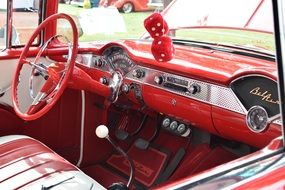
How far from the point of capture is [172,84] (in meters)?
2.21

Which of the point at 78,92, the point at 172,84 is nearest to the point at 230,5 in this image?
the point at 172,84

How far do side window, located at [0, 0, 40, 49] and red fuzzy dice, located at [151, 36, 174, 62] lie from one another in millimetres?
954

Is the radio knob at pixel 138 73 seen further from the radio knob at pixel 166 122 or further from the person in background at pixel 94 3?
the person in background at pixel 94 3

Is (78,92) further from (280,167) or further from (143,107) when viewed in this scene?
(280,167)

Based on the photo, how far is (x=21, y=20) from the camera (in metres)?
2.68

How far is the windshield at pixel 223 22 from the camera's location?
230 centimetres

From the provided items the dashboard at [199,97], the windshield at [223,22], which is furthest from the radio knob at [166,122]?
the windshield at [223,22]

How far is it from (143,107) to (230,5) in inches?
28.2

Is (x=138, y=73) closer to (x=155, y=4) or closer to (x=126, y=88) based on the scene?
(x=126, y=88)

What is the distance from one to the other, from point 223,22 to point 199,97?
0.58 meters

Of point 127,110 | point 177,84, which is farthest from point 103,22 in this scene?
point 177,84

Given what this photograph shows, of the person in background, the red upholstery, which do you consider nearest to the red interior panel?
the red upholstery

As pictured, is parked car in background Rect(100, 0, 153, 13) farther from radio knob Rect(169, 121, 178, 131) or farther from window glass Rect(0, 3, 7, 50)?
radio knob Rect(169, 121, 178, 131)

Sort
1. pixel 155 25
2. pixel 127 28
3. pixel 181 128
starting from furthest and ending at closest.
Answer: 1. pixel 127 28
2. pixel 181 128
3. pixel 155 25
